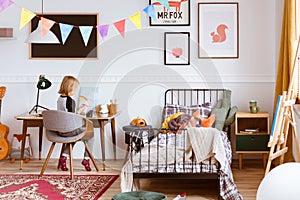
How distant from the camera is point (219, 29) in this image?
6.46 meters

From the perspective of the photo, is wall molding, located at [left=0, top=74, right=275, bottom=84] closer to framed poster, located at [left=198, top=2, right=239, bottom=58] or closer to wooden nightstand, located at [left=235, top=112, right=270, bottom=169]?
framed poster, located at [left=198, top=2, right=239, bottom=58]

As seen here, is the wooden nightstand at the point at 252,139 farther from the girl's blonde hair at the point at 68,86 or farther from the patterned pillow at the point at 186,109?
the girl's blonde hair at the point at 68,86

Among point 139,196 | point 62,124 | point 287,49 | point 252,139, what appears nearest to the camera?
point 139,196

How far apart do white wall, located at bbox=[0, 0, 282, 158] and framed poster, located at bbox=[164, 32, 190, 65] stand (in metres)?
0.06

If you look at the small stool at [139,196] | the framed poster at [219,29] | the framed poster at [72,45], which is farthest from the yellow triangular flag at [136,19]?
the small stool at [139,196]

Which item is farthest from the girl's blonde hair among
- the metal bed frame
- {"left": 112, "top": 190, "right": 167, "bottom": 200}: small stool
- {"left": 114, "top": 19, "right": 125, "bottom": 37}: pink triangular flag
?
{"left": 112, "top": 190, "right": 167, "bottom": 200}: small stool

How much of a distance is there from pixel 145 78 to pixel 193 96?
61 cm

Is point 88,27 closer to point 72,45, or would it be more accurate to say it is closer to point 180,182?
point 72,45

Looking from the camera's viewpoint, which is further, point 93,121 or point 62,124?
point 93,121

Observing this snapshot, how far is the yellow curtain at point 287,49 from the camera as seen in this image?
5.37 metres

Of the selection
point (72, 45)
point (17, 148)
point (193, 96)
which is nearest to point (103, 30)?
point (72, 45)

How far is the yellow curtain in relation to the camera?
537 cm

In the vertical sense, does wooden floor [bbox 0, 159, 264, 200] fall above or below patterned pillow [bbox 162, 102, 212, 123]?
below

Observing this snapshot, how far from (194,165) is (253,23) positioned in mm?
2461
